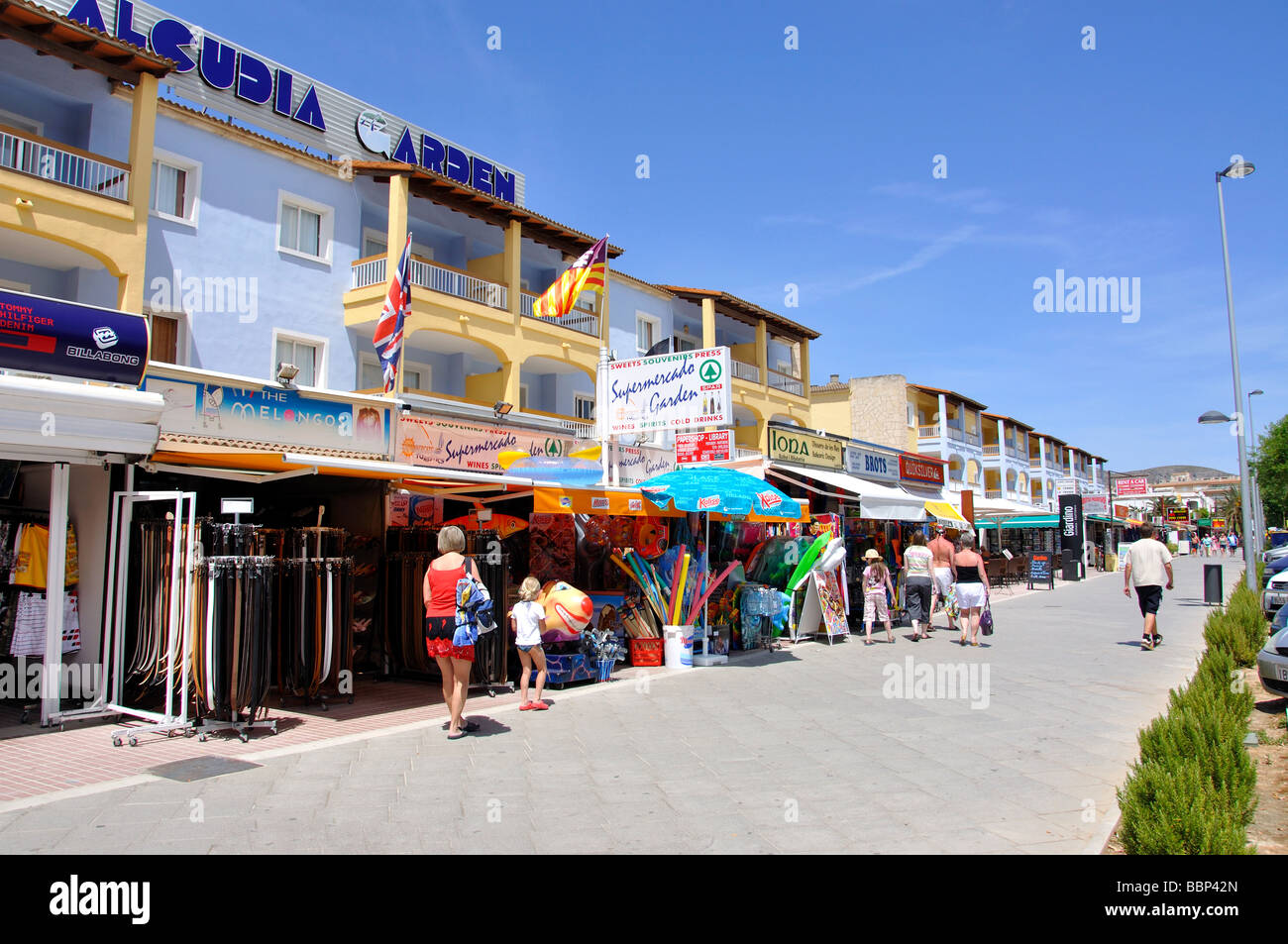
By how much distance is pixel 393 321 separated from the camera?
14.7 metres

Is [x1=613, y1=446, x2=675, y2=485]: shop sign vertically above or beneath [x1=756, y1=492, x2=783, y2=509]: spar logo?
above

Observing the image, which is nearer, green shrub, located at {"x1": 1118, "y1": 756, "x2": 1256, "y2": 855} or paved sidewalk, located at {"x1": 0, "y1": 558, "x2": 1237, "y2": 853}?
→ green shrub, located at {"x1": 1118, "y1": 756, "x2": 1256, "y2": 855}

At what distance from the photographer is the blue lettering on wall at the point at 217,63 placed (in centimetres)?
1747

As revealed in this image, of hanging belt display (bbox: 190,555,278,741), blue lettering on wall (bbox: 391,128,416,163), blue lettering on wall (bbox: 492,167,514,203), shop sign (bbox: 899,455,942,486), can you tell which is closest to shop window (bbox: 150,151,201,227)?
blue lettering on wall (bbox: 391,128,416,163)

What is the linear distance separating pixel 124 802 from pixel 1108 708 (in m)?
8.66

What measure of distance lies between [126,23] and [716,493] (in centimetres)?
1529

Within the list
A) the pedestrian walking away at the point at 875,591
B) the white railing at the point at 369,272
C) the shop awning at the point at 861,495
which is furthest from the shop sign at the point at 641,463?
the white railing at the point at 369,272

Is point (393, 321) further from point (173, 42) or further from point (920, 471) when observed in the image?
point (920, 471)

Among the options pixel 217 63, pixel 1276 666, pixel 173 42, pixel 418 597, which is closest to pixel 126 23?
pixel 173 42

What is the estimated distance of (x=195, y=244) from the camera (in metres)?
15.3

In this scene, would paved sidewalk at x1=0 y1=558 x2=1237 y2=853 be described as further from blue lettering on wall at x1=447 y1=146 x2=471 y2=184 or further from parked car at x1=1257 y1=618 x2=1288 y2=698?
blue lettering on wall at x1=447 y1=146 x2=471 y2=184

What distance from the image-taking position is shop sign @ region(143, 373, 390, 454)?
11320 millimetres
